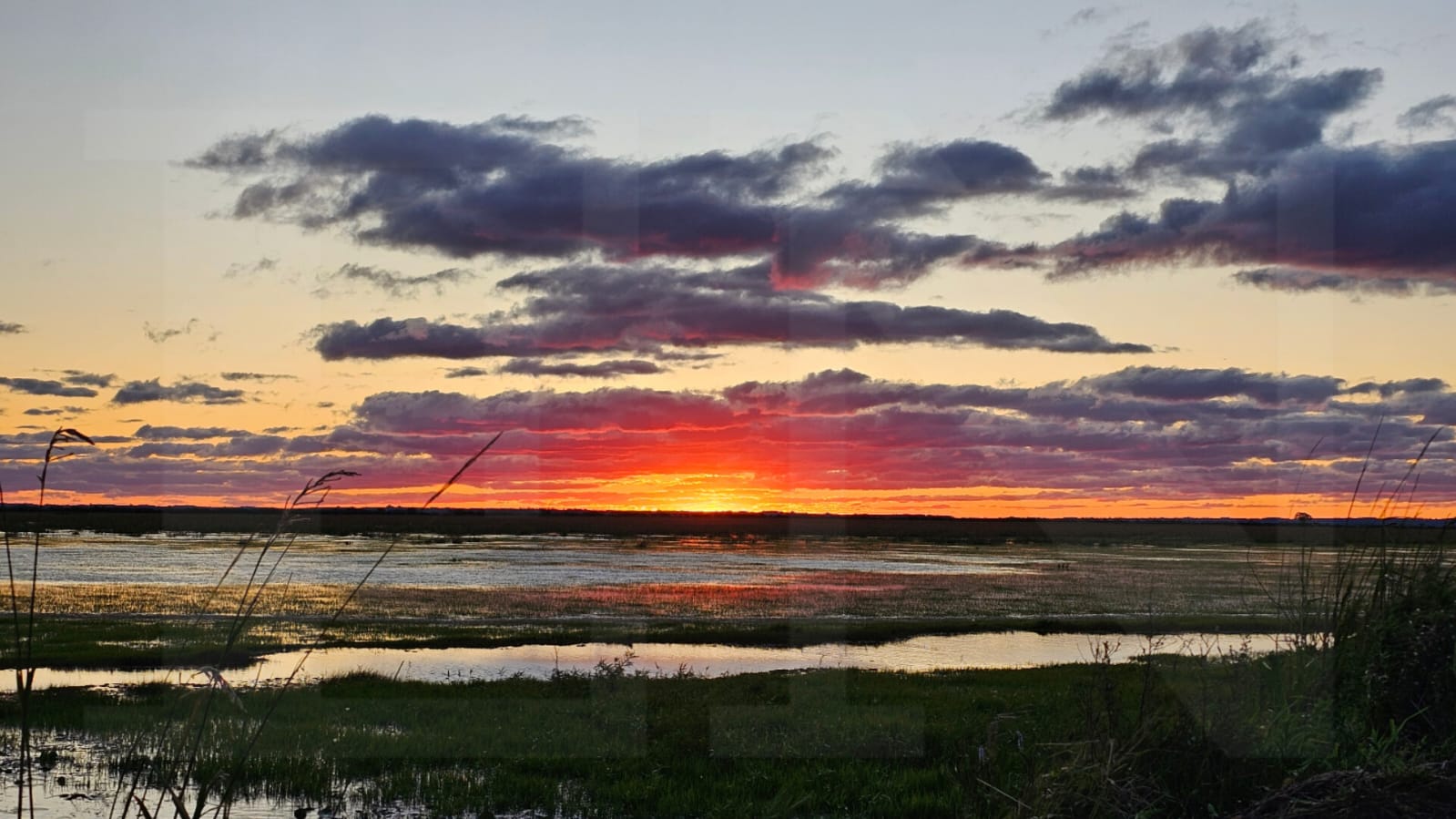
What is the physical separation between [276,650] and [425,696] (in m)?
8.54

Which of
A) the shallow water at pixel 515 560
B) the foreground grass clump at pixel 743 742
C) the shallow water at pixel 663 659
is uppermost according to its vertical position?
the foreground grass clump at pixel 743 742

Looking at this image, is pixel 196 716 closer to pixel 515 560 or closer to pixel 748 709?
pixel 748 709

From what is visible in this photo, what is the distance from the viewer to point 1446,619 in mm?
7613

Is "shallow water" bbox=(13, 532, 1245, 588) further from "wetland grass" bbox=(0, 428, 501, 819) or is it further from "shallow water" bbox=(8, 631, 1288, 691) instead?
"shallow water" bbox=(8, 631, 1288, 691)

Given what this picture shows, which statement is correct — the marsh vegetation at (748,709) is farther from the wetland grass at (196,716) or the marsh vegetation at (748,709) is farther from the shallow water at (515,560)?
the shallow water at (515,560)

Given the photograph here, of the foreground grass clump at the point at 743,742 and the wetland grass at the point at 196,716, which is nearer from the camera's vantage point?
the wetland grass at the point at 196,716

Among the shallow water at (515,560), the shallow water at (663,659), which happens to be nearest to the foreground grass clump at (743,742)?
the shallow water at (663,659)

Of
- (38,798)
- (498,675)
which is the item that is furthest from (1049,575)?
(38,798)

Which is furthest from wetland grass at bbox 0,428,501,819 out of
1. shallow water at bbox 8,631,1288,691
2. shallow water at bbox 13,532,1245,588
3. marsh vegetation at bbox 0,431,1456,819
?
shallow water at bbox 13,532,1245,588

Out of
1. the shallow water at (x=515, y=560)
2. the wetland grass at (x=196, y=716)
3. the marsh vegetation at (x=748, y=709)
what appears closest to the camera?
the wetland grass at (x=196, y=716)

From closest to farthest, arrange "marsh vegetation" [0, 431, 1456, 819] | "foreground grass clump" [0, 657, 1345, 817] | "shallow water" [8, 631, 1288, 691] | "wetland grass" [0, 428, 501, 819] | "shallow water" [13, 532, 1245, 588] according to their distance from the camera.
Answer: "wetland grass" [0, 428, 501, 819] < "marsh vegetation" [0, 431, 1456, 819] < "foreground grass clump" [0, 657, 1345, 817] < "shallow water" [8, 631, 1288, 691] < "shallow water" [13, 532, 1245, 588]

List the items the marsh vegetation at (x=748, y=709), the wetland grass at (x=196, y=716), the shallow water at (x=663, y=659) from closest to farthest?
the wetland grass at (x=196, y=716) → the marsh vegetation at (x=748, y=709) → the shallow water at (x=663, y=659)

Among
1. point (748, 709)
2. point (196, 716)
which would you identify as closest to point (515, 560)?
point (748, 709)

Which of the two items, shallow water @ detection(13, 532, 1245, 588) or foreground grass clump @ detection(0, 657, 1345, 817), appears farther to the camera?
shallow water @ detection(13, 532, 1245, 588)
